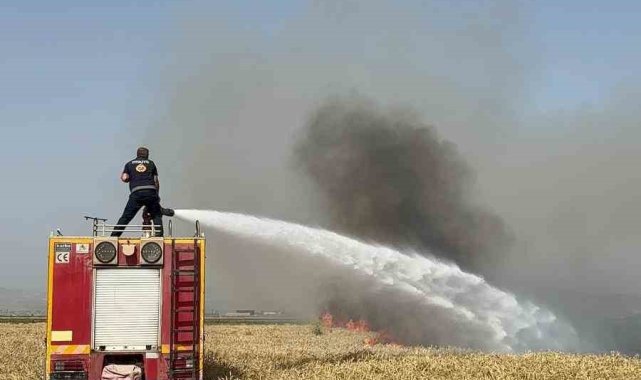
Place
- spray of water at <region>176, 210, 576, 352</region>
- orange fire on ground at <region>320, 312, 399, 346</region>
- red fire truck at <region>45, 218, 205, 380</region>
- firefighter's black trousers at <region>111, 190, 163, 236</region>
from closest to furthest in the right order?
red fire truck at <region>45, 218, 205, 380</region>
firefighter's black trousers at <region>111, 190, 163, 236</region>
spray of water at <region>176, 210, 576, 352</region>
orange fire on ground at <region>320, 312, 399, 346</region>

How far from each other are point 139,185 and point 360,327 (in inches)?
1037

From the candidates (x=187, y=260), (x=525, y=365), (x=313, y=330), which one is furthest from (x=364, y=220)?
(x=187, y=260)

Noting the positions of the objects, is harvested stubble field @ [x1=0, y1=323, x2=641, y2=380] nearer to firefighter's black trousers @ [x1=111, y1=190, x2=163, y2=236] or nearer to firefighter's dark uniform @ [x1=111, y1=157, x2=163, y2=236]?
firefighter's black trousers @ [x1=111, y1=190, x2=163, y2=236]

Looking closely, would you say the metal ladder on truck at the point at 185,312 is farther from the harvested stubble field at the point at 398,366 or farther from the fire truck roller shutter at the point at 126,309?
the harvested stubble field at the point at 398,366

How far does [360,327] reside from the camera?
131 ft

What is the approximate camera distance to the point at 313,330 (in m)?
38.5

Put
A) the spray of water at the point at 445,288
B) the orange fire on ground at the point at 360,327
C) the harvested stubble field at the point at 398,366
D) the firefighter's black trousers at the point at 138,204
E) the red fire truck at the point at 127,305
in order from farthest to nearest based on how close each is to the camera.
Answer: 1. the orange fire on ground at the point at 360,327
2. the spray of water at the point at 445,288
3. the harvested stubble field at the point at 398,366
4. the firefighter's black trousers at the point at 138,204
5. the red fire truck at the point at 127,305

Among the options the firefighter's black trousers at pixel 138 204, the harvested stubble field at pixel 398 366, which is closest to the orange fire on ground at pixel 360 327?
the harvested stubble field at pixel 398 366

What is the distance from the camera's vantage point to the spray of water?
838 inches

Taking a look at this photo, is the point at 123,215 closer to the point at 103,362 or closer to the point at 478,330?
the point at 103,362

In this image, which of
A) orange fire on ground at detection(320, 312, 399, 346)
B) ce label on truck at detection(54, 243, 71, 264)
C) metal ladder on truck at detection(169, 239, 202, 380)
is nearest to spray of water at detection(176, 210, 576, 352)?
metal ladder on truck at detection(169, 239, 202, 380)

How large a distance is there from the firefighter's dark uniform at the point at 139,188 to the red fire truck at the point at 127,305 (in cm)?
130

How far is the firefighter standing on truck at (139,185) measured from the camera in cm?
1536

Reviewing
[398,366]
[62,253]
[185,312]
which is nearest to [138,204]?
[62,253]
